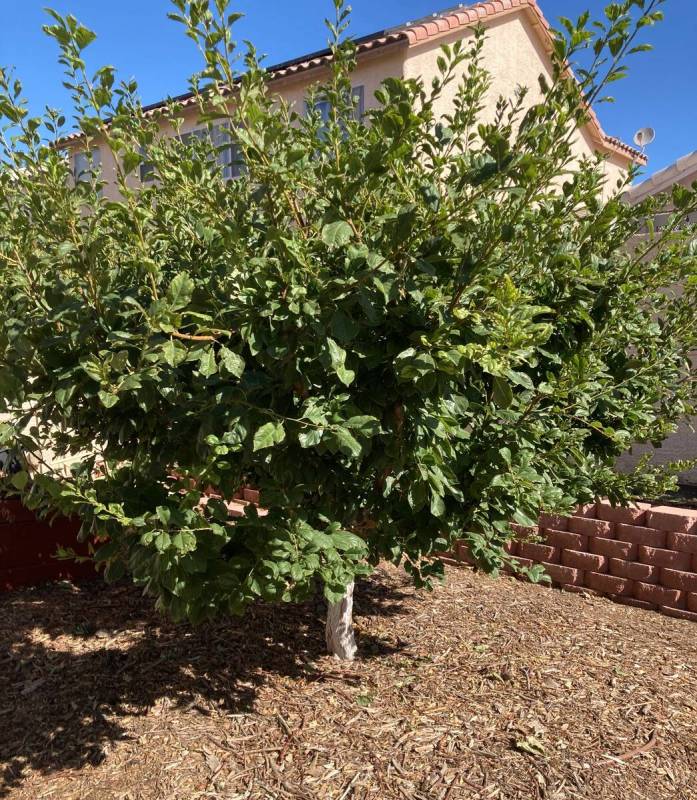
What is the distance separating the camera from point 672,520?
418cm

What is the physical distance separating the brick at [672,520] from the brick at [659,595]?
381 mm

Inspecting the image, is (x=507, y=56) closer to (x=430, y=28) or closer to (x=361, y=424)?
(x=430, y=28)

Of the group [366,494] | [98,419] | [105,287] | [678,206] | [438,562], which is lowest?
[438,562]

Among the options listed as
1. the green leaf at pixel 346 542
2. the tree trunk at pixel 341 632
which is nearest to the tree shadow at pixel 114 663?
the tree trunk at pixel 341 632

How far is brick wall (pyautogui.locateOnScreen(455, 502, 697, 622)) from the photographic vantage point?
4160 millimetres

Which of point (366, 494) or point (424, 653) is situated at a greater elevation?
point (366, 494)

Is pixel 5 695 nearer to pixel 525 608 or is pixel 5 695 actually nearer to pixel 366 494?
pixel 366 494

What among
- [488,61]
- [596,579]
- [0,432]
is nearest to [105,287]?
[0,432]

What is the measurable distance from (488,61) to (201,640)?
11488 mm

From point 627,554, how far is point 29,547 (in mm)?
4053

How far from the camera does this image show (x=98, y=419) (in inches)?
98.2

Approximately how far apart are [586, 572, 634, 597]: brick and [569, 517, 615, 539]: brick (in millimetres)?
266

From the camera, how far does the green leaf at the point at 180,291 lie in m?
1.77

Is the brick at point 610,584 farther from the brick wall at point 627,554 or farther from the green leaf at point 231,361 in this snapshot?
the green leaf at point 231,361
